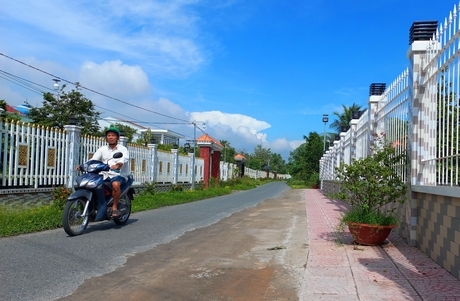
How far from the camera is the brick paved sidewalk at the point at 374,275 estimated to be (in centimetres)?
376

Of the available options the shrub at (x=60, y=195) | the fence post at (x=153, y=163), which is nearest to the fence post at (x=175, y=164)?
the fence post at (x=153, y=163)

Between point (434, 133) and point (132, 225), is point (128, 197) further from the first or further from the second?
point (434, 133)

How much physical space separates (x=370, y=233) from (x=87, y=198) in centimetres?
433

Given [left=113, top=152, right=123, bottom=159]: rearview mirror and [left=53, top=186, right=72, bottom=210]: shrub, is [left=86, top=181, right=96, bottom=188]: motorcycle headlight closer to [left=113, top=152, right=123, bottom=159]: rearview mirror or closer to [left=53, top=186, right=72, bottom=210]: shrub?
[left=113, top=152, right=123, bottom=159]: rearview mirror

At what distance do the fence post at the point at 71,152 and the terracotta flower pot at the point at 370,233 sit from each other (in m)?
6.89

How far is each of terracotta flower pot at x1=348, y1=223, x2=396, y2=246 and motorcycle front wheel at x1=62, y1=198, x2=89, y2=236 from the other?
13.6 ft

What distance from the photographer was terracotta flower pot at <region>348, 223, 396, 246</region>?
588 centimetres

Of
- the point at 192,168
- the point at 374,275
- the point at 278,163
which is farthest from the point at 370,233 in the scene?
the point at 278,163

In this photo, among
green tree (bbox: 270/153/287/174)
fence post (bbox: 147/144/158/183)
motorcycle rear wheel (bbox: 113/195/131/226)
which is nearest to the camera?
motorcycle rear wheel (bbox: 113/195/131/226)

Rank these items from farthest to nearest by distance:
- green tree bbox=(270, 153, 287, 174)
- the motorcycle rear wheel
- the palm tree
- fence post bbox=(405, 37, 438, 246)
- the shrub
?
green tree bbox=(270, 153, 287, 174) → the palm tree → the shrub → the motorcycle rear wheel → fence post bbox=(405, 37, 438, 246)

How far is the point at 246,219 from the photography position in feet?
31.8

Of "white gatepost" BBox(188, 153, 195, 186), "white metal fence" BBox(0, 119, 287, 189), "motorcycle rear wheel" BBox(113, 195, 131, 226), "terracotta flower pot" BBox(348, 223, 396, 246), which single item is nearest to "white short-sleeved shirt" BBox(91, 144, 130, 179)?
"motorcycle rear wheel" BBox(113, 195, 131, 226)

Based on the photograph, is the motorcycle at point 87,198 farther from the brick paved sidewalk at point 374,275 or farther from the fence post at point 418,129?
the fence post at point 418,129

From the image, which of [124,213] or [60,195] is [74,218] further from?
[60,195]
